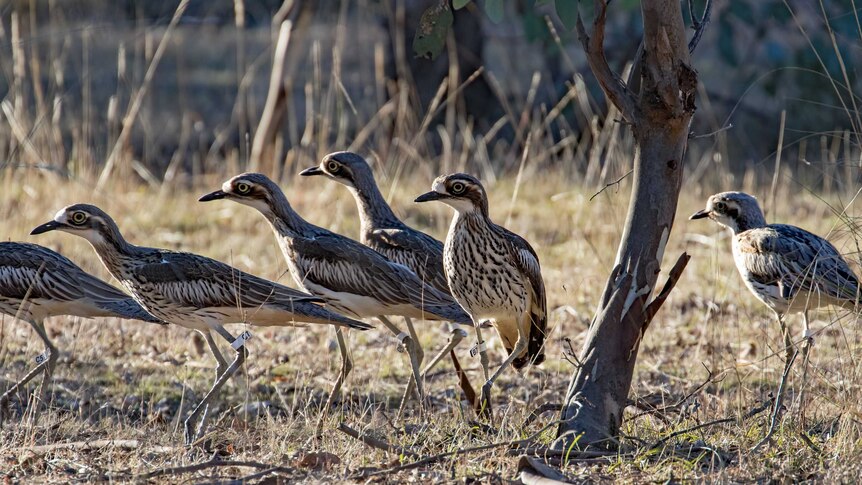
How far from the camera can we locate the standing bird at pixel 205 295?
5.36 m

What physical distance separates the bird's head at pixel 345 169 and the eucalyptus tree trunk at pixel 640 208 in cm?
230

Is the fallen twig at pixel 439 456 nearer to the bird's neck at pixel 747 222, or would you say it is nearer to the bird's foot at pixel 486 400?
the bird's foot at pixel 486 400

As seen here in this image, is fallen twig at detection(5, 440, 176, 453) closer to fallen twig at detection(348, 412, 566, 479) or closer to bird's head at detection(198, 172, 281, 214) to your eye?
fallen twig at detection(348, 412, 566, 479)

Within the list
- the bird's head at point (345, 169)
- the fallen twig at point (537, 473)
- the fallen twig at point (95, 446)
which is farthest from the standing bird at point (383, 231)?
the fallen twig at point (537, 473)

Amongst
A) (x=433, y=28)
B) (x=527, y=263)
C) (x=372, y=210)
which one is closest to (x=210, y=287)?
(x=372, y=210)

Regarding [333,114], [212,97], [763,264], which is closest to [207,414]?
[763,264]

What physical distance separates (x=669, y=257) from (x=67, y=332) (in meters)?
4.15

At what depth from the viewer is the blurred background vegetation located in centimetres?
935

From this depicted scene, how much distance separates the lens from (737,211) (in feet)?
19.3

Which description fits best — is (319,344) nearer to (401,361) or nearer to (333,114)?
(401,361)

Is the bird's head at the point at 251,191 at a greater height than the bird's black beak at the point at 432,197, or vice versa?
the bird's head at the point at 251,191

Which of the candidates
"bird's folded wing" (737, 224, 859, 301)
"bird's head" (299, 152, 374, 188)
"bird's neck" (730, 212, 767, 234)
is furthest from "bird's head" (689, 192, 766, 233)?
"bird's head" (299, 152, 374, 188)

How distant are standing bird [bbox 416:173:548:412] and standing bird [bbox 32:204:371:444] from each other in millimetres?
495

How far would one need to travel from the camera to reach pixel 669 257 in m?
8.54
